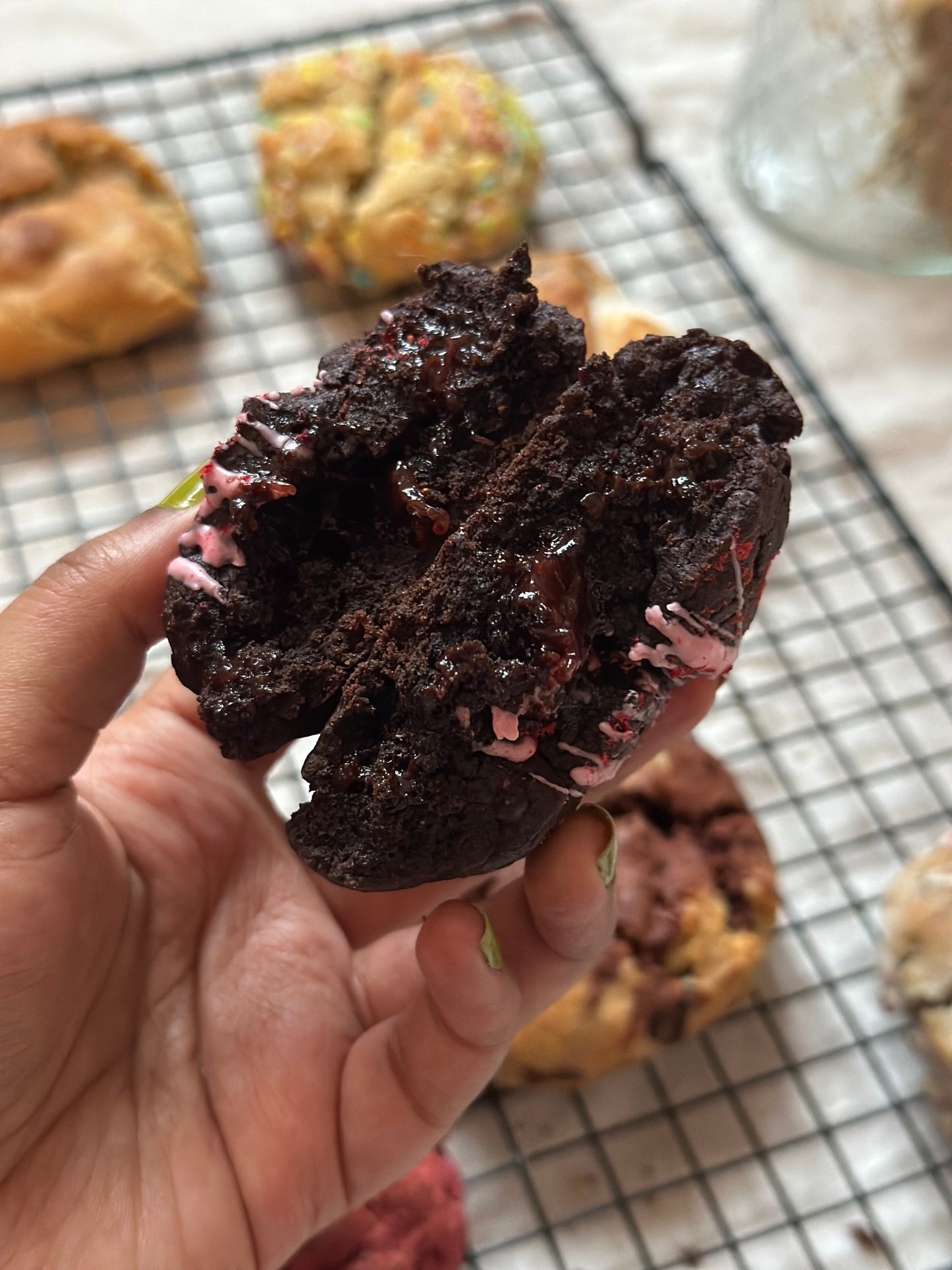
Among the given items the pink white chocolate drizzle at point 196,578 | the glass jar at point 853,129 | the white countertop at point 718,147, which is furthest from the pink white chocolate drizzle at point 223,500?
the glass jar at point 853,129

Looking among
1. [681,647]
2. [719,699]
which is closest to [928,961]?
[719,699]

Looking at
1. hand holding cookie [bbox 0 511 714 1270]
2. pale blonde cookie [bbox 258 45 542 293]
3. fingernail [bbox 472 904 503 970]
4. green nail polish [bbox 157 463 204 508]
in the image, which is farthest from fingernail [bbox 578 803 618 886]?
pale blonde cookie [bbox 258 45 542 293]

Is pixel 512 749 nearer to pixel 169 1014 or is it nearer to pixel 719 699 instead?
pixel 169 1014

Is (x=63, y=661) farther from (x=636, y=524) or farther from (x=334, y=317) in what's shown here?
(x=334, y=317)

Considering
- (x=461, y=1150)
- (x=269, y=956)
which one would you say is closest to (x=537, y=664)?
(x=269, y=956)

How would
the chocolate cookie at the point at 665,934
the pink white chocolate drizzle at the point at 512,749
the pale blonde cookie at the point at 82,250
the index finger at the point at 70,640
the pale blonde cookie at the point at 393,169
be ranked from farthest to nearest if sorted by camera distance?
the pale blonde cookie at the point at 393,169 → the pale blonde cookie at the point at 82,250 → the chocolate cookie at the point at 665,934 → the index finger at the point at 70,640 → the pink white chocolate drizzle at the point at 512,749

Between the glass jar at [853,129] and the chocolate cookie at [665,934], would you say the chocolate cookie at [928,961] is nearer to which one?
the chocolate cookie at [665,934]

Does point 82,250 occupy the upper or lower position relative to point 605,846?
upper
